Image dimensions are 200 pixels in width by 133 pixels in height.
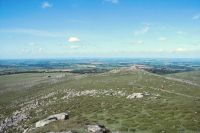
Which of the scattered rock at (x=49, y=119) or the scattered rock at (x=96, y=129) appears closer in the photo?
the scattered rock at (x=96, y=129)

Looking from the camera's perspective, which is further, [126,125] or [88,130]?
[126,125]

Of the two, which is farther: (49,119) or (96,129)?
(49,119)

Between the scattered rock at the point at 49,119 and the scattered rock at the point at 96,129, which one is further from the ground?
the scattered rock at the point at 96,129

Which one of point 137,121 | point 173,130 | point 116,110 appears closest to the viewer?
point 173,130

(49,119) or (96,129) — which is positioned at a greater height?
(96,129)

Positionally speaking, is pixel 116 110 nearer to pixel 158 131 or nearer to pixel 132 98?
pixel 132 98

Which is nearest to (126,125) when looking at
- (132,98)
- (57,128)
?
(57,128)

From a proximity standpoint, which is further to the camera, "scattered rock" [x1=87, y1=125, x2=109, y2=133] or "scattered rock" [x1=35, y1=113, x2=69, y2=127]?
"scattered rock" [x1=35, y1=113, x2=69, y2=127]

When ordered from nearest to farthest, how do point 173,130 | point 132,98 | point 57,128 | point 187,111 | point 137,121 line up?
1. point 173,130
2. point 57,128
3. point 137,121
4. point 187,111
5. point 132,98

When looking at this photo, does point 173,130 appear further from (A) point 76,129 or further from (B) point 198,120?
(A) point 76,129

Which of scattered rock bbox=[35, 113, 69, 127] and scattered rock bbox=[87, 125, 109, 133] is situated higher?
scattered rock bbox=[87, 125, 109, 133]
